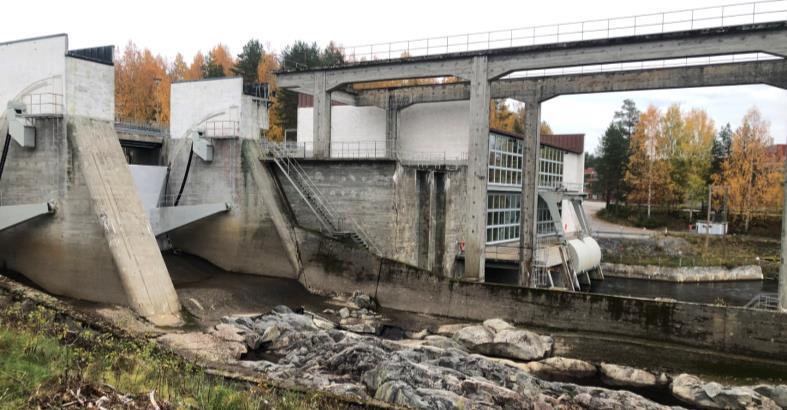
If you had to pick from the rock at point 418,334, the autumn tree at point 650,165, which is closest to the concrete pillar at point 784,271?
the rock at point 418,334

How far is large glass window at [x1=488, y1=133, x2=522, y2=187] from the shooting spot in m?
26.6

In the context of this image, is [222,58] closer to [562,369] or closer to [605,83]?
[605,83]

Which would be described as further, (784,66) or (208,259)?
(208,259)

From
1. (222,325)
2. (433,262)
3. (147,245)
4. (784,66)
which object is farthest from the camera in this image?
(433,262)

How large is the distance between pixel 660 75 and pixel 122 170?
64.5ft

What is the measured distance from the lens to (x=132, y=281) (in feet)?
54.1

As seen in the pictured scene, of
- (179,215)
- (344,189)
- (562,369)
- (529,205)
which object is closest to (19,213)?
(179,215)

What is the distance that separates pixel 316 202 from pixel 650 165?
107 ft

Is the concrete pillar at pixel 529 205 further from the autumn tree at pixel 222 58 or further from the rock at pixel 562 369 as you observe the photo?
the autumn tree at pixel 222 58

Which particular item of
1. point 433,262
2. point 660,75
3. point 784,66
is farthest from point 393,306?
point 784,66

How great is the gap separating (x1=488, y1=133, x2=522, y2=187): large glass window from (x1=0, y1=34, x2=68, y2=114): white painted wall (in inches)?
665

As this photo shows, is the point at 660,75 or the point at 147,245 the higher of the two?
the point at 660,75

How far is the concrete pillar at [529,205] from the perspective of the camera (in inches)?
925

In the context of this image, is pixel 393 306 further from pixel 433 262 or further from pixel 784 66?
pixel 784 66
